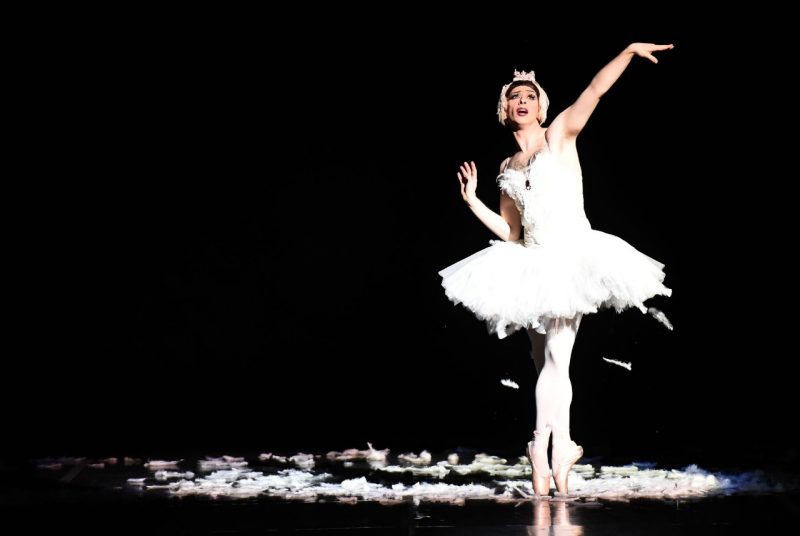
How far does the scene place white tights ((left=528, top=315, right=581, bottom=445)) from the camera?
2719 millimetres

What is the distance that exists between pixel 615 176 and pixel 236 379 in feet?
Answer: 6.28

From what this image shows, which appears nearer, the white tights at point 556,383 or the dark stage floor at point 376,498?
the dark stage floor at point 376,498

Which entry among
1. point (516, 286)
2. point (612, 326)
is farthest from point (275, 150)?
point (516, 286)

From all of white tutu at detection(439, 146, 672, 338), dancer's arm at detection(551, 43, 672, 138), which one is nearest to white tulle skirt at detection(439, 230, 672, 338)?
white tutu at detection(439, 146, 672, 338)

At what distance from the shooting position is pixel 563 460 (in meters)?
2.67

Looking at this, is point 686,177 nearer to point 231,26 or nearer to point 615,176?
point 615,176

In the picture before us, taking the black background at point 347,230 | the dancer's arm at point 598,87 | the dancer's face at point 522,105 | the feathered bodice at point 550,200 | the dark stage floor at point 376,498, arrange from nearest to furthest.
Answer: the dark stage floor at point 376,498, the dancer's arm at point 598,87, the feathered bodice at point 550,200, the dancer's face at point 522,105, the black background at point 347,230

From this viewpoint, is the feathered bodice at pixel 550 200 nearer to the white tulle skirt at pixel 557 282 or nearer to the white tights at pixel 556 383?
the white tulle skirt at pixel 557 282

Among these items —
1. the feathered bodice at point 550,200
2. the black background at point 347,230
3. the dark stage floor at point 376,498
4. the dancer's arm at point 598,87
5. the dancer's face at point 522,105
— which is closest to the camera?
the dark stage floor at point 376,498

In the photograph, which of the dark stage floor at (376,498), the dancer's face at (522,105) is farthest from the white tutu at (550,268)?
the dark stage floor at (376,498)

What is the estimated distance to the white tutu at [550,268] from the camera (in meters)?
2.67

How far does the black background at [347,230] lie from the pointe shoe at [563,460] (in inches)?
52.0

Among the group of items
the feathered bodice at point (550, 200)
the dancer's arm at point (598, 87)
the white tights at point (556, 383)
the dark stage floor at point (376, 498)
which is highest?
the dancer's arm at point (598, 87)

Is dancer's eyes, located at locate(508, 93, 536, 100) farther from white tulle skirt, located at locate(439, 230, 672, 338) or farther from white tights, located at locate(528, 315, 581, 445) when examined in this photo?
white tights, located at locate(528, 315, 581, 445)
